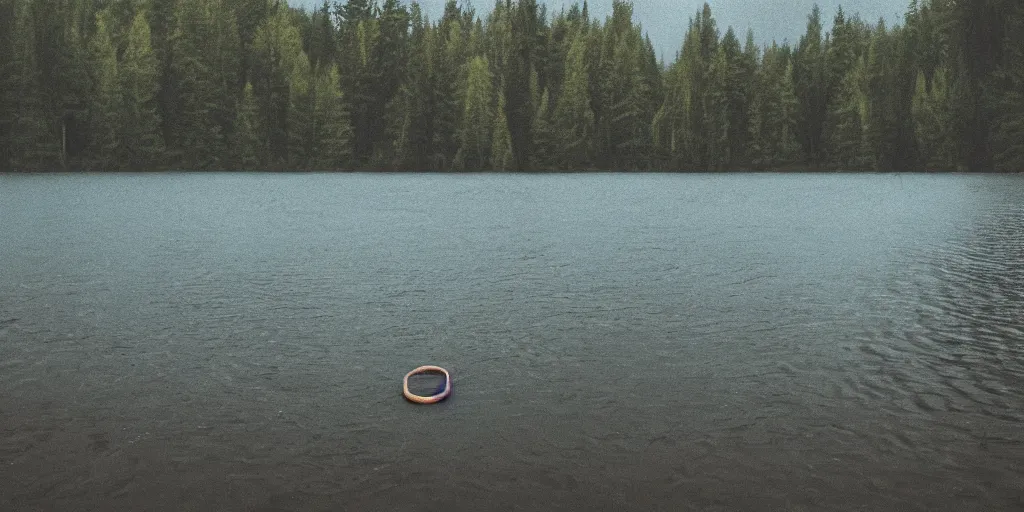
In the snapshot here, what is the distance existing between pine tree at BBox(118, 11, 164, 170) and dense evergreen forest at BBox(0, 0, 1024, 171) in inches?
12.5

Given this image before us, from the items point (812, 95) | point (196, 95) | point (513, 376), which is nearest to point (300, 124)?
point (196, 95)

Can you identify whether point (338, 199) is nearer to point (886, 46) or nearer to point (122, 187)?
point (122, 187)

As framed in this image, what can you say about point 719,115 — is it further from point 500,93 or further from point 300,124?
point 300,124

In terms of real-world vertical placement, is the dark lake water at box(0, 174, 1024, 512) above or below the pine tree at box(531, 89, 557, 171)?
below

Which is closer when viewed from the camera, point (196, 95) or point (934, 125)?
point (934, 125)

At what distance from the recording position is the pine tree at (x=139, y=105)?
13400 centimetres

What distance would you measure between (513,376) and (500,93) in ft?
435

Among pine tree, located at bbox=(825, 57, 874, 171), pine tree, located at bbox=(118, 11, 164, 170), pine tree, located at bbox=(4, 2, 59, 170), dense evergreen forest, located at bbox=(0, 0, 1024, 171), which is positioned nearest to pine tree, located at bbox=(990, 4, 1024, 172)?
dense evergreen forest, located at bbox=(0, 0, 1024, 171)

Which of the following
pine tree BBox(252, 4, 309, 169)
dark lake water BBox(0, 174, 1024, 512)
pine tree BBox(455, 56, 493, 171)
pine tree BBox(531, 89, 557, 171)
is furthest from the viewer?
pine tree BBox(531, 89, 557, 171)

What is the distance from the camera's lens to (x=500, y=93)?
480 feet

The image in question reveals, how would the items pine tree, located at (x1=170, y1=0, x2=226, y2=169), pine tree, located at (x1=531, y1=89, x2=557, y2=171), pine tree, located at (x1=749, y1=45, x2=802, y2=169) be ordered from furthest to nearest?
pine tree, located at (x1=749, y1=45, x2=802, y2=169) < pine tree, located at (x1=531, y1=89, x2=557, y2=171) < pine tree, located at (x1=170, y1=0, x2=226, y2=169)

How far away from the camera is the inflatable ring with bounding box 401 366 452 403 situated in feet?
49.9

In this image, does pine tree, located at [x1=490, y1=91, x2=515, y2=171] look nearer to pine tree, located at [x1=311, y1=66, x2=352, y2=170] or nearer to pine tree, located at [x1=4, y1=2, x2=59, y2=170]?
pine tree, located at [x1=311, y1=66, x2=352, y2=170]

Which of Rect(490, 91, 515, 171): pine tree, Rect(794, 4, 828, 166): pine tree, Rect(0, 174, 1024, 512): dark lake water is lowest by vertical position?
Rect(0, 174, 1024, 512): dark lake water
